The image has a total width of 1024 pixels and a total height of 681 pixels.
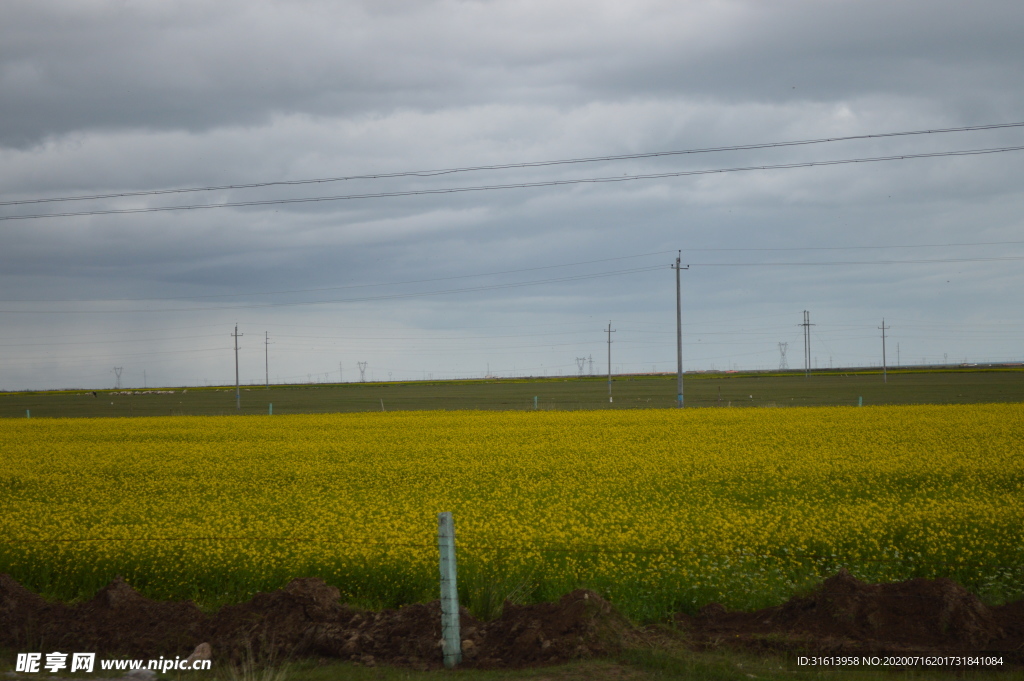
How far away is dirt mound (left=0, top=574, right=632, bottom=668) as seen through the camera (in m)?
8.38

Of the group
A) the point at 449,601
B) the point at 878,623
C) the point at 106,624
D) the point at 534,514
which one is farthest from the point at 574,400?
the point at 449,601

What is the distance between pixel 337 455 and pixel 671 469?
1232 cm

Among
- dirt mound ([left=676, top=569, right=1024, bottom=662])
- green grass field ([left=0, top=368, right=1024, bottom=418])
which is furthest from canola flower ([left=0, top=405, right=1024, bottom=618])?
green grass field ([left=0, top=368, right=1024, bottom=418])

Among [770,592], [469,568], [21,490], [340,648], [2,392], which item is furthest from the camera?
[2,392]

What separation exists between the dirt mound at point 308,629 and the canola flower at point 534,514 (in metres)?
1.60

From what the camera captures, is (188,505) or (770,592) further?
(188,505)

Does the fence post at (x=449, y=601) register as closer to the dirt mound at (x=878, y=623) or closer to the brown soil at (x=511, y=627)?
the brown soil at (x=511, y=627)

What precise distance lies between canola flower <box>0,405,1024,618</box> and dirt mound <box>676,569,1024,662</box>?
1405 millimetres

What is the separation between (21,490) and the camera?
2248 centimetres

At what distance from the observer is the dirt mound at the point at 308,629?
8.38 m

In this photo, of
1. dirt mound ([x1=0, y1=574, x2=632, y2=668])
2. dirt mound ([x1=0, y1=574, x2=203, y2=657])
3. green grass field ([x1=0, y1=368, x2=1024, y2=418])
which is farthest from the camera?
green grass field ([x1=0, y1=368, x2=1024, y2=418])

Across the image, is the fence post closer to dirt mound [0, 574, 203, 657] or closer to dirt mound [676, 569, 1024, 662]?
dirt mound [676, 569, 1024, 662]

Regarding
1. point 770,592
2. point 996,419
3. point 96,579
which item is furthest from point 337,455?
point 996,419

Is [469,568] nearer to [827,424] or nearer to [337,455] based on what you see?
[337,455]
